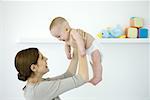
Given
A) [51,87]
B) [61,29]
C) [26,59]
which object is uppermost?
[61,29]

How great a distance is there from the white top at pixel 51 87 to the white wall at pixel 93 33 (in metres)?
1.54

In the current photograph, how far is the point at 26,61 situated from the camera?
1086 millimetres

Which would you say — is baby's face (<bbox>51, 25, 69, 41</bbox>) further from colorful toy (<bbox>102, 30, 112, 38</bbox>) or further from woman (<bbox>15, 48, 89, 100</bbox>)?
colorful toy (<bbox>102, 30, 112, 38</bbox>)

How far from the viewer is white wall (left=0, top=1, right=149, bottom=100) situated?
2.62m

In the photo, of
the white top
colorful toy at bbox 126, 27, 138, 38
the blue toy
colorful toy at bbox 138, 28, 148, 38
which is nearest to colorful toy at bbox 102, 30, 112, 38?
the blue toy

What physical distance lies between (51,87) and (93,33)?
1603 millimetres

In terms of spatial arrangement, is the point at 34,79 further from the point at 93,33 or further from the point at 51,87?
the point at 93,33

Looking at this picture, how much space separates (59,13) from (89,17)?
279mm

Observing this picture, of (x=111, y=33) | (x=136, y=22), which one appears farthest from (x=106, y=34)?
(x=136, y=22)

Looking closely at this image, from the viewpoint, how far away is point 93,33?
2.62 m

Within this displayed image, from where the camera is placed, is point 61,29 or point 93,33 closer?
point 61,29

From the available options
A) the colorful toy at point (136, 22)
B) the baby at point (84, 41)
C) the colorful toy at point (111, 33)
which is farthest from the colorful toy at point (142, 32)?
the baby at point (84, 41)

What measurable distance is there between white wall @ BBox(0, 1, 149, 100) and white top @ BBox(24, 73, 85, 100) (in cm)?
154

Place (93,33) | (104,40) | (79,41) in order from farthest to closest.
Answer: (93,33)
(104,40)
(79,41)
